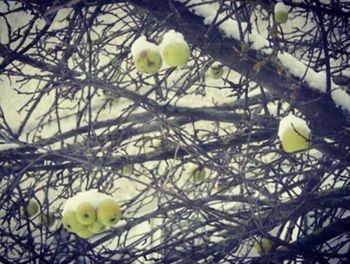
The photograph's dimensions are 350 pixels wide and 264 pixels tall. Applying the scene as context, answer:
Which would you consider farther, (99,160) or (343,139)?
(99,160)

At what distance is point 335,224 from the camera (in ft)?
9.05

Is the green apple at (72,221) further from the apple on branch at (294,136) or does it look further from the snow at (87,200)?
the apple on branch at (294,136)

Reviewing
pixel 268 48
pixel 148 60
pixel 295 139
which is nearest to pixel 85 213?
pixel 148 60

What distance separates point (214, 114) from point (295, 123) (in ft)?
2.59

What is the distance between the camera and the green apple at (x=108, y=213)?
92.4 inches

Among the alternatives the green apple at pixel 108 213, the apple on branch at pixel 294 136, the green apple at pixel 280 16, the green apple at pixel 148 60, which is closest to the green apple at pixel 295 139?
the apple on branch at pixel 294 136

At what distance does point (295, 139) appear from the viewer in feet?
7.73

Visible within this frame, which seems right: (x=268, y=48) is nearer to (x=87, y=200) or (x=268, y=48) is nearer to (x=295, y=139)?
(x=295, y=139)

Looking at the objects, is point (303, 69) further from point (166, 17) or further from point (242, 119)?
point (166, 17)

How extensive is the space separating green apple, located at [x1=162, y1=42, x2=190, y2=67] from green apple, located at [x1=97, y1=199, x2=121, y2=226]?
31.1 inches

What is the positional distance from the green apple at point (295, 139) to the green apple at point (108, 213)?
901 mm

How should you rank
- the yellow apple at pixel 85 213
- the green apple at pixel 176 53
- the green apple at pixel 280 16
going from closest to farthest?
the yellow apple at pixel 85 213, the green apple at pixel 176 53, the green apple at pixel 280 16

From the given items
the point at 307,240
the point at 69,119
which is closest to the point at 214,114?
the point at 307,240

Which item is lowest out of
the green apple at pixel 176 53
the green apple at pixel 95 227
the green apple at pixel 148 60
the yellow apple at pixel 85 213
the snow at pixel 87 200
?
the green apple at pixel 95 227
